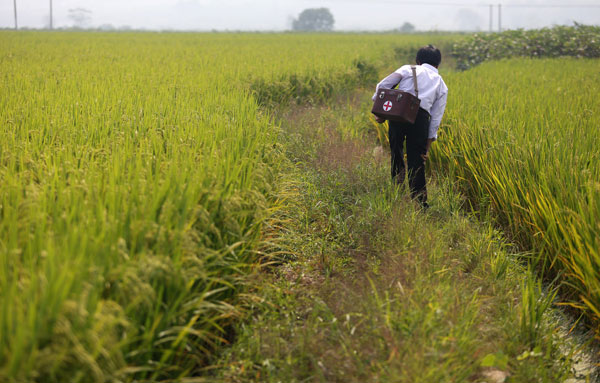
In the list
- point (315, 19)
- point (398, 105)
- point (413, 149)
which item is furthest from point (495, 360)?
point (315, 19)

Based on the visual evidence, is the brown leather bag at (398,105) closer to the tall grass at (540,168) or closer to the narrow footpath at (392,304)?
the narrow footpath at (392,304)

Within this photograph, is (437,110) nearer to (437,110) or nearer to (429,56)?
(437,110)

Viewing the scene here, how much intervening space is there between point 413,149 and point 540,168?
1.08 m

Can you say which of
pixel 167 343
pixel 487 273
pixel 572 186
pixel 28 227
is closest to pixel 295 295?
pixel 167 343

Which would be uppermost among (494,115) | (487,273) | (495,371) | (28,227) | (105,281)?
(494,115)

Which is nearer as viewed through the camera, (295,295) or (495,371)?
(495,371)

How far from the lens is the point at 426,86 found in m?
4.36

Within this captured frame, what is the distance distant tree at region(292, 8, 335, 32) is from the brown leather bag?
10557cm

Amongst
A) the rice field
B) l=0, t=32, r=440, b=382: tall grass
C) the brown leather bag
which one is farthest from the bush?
l=0, t=32, r=440, b=382: tall grass

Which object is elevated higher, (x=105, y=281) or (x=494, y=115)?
(x=494, y=115)

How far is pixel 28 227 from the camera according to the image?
2.25 meters

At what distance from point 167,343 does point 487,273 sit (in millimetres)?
2257

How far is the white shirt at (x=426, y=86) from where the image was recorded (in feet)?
14.3

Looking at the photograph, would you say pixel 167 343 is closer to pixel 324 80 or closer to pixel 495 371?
pixel 495 371
